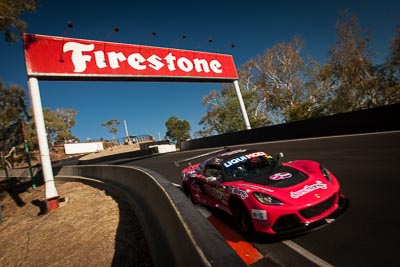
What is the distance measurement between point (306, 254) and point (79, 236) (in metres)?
6.21

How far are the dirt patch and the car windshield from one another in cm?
221

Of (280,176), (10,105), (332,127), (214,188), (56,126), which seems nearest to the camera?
(280,176)

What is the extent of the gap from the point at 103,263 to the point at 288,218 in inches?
151

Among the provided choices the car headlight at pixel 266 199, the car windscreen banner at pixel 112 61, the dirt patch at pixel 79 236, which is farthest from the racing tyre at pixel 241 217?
the car windscreen banner at pixel 112 61

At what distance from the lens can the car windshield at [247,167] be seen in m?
5.36

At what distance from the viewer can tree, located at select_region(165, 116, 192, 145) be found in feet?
287

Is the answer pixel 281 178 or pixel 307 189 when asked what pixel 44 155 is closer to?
pixel 281 178

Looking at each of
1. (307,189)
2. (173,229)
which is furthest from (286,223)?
(173,229)

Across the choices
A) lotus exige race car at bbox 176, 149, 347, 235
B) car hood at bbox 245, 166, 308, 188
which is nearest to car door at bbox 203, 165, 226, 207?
lotus exige race car at bbox 176, 149, 347, 235

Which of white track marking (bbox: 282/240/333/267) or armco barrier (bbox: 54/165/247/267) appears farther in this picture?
white track marking (bbox: 282/240/333/267)

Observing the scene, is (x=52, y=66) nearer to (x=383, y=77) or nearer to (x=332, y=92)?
(x=383, y=77)

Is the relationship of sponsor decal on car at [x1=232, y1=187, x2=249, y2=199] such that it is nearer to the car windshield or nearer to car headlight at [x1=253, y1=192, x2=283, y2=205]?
car headlight at [x1=253, y1=192, x2=283, y2=205]

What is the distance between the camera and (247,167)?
554 centimetres

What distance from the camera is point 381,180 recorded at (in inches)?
226
